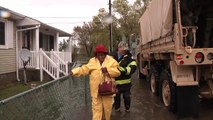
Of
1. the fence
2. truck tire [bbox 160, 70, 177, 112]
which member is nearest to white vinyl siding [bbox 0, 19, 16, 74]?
the fence

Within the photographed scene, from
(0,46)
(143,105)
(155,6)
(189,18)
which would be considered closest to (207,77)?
(189,18)

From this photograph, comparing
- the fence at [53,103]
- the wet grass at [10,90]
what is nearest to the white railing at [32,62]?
the wet grass at [10,90]

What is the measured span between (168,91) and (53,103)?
3.64 meters

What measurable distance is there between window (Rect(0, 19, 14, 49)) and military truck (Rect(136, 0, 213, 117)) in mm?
9174

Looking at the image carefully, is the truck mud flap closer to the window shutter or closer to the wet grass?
the wet grass

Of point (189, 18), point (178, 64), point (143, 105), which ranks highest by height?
point (189, 18)

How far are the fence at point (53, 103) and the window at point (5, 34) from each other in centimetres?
817

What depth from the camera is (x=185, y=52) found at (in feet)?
25.3

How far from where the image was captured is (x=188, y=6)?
29.8ft

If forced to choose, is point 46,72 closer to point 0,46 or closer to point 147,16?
point 0,46

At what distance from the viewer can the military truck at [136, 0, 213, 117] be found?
7782 mm

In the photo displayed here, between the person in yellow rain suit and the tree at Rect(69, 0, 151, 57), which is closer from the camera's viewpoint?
the person in yellow rain suit

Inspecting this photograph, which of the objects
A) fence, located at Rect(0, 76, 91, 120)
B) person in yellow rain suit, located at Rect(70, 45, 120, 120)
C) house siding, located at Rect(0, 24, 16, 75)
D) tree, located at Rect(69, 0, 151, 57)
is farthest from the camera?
tree, located at Rect(69, 0, 151, 57)

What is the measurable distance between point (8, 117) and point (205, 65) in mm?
5191
